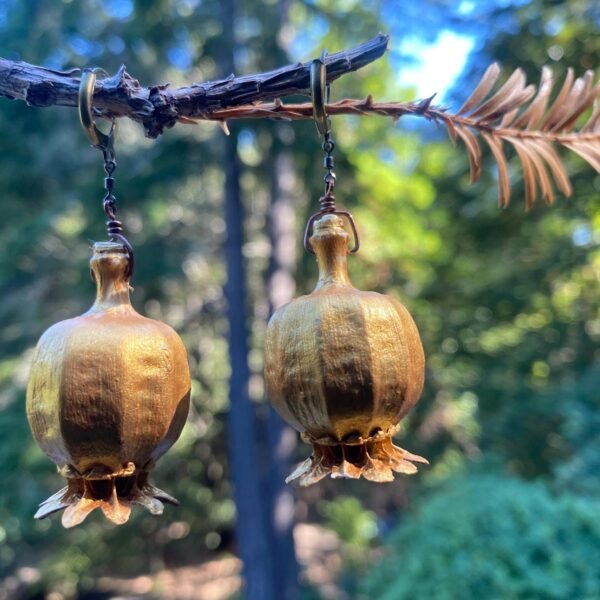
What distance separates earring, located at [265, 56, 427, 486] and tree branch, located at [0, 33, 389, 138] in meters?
0.05

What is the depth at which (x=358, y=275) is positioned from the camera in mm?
5832

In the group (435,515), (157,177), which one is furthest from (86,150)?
(435,515)

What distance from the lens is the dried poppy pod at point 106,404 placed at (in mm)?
869

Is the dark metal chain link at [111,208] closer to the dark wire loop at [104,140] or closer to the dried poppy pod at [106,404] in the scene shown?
the dark wire loop at [104,140]

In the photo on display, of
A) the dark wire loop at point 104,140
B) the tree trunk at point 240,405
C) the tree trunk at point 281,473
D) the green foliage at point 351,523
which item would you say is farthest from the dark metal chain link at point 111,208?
the green foliage at point 351,523

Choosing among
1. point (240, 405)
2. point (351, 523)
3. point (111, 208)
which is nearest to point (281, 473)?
point (240, 405)

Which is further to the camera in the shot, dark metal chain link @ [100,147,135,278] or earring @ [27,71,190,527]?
dark metal chain link @ [100,147,135,278]

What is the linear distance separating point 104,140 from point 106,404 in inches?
19.1

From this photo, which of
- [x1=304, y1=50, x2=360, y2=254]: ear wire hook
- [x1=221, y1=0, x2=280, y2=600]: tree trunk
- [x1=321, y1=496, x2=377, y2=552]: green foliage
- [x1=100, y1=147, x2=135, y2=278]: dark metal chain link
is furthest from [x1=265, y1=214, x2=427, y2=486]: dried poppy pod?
[x1=321, y1=496, x2=377, y2=552]: green foliage

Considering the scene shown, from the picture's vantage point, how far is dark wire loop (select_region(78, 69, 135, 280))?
2.86ft

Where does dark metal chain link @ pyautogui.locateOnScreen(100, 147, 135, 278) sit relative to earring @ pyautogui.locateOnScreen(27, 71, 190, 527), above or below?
above

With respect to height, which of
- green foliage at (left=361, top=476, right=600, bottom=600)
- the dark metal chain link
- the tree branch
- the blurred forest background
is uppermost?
the blurred forest background

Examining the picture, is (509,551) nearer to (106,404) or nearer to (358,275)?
(106,404)

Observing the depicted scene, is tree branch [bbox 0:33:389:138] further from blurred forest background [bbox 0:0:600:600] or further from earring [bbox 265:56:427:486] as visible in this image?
blurred forest background [bbox 0:0:600:600]
